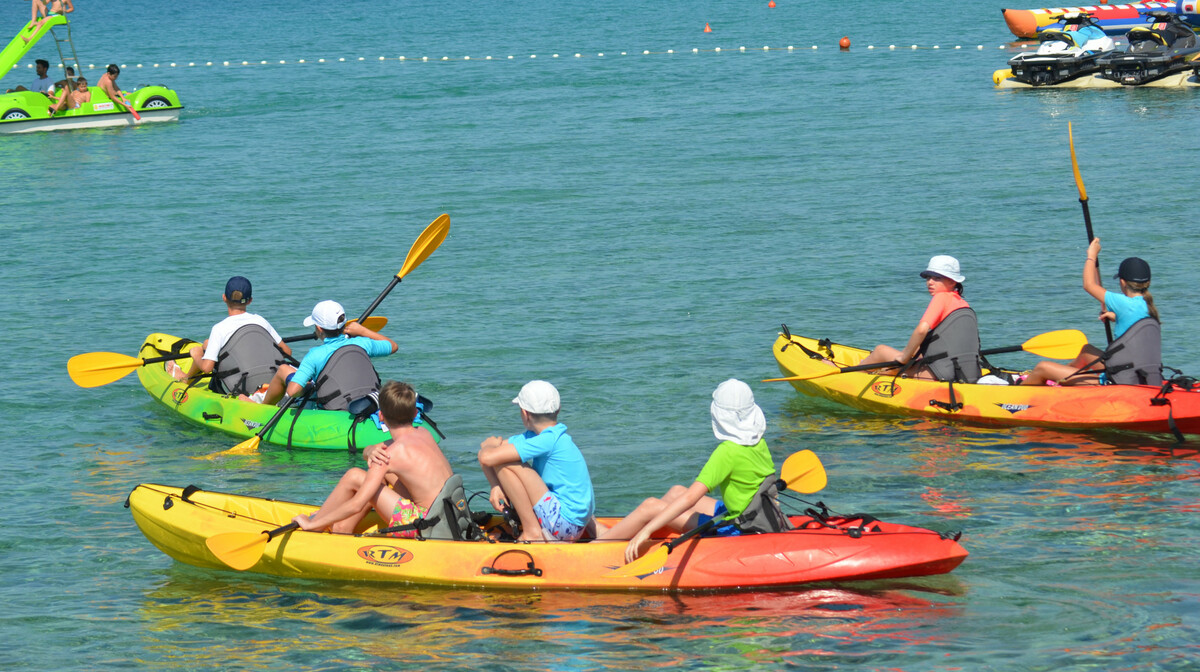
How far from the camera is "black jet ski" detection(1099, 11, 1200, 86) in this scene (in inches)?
1207

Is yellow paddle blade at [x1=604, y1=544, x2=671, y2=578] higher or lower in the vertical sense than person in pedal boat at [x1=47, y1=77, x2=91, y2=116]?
lower

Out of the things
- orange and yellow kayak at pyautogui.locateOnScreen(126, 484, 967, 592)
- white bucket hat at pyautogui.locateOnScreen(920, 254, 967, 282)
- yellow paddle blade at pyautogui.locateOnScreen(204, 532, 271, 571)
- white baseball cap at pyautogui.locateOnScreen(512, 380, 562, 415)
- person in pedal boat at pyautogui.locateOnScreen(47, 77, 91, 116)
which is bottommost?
orange and yellow kayak at pyautogui.locateOnScreen(126, 484, 967, 592)

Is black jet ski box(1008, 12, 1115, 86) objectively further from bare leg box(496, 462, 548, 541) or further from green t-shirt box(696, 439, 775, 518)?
bare leg box(496, 462, 548, 541)

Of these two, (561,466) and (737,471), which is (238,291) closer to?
(561,466)

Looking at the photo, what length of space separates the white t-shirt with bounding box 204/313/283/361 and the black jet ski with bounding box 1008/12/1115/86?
25.8 meters

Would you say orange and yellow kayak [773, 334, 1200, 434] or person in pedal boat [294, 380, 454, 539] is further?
orange and yellow kayak [773, 334, 1200, 434]

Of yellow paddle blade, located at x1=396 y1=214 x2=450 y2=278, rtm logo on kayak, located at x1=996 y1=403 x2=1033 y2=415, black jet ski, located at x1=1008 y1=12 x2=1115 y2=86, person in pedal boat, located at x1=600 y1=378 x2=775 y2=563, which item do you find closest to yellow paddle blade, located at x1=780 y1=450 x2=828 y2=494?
person in pedal boat, located at x1=600 y1=378 x2=775 y2=563

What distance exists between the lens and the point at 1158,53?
101 feet

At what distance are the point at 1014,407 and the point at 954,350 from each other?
658 millimetres

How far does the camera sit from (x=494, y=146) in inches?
1119

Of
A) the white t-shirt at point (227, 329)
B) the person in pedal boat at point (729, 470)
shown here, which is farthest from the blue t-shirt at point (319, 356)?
the person in pedal boat at point (729, 470)

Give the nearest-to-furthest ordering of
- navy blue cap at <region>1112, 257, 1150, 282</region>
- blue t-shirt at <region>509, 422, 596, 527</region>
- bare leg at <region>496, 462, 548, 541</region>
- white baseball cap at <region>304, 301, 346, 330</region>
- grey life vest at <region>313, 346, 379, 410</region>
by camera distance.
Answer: blue t-shirt at <region>509, 422, 596, 527</region> → bare leg at <region>496, 462, 548, 541</region> → navy blue cap at <region>1112, 257, 1150, 282</region> → white baseball cap at <region>304, 301, 346, 330</region> → grey life vest at <region>313, 346, 379, 410</region>

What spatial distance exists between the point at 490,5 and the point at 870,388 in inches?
3420

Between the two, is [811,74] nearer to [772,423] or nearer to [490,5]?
[772,423]
